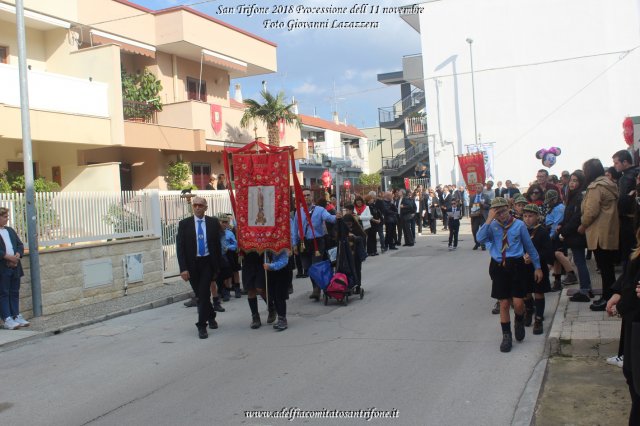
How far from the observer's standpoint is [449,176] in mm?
33500

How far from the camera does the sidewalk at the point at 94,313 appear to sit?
348 inches

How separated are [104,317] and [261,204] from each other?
3.43m

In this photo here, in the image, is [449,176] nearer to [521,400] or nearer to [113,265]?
[113,265]

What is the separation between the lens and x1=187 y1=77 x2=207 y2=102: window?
22.3 metres

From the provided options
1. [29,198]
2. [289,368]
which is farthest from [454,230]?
[289,368]

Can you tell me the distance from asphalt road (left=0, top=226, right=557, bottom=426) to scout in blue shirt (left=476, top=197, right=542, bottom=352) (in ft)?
1.11

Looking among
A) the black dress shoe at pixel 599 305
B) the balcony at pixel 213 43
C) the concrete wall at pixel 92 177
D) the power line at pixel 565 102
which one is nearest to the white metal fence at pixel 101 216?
the concrete wall at pixel 92 177

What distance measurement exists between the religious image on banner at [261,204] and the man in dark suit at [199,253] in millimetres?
622

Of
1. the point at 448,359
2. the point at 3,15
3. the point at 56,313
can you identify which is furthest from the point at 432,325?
the point at 3,15

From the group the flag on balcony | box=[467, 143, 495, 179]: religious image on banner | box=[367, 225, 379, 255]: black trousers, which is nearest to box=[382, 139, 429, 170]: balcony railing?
box=[467, 143, 495, 179]: religious image on banner

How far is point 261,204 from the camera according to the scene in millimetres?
8719

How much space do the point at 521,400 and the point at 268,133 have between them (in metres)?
20.9

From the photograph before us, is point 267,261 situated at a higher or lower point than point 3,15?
lower

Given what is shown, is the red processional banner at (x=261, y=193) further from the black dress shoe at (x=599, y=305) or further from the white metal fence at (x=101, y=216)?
the black dress shoe at (x=599, y=305)
